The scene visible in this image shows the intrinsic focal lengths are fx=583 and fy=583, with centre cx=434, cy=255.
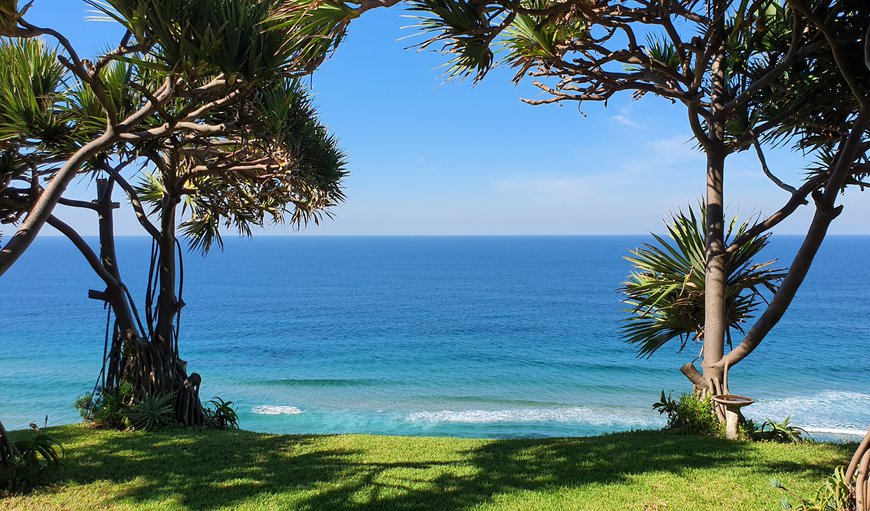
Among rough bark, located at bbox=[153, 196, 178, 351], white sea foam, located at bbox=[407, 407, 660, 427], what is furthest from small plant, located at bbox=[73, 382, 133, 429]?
white sea foam, located at bbox=[407, 407, 660, 427]

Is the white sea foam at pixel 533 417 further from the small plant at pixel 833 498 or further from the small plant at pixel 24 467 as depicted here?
the small plant at pixel 833 498

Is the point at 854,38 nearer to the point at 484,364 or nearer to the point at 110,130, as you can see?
the point at 110,130

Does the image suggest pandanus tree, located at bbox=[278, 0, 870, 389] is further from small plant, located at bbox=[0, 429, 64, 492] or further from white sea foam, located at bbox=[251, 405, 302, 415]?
white sea foam, located at bbox=[251, 405, 302, 415]

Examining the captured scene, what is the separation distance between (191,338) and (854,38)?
36.3 m

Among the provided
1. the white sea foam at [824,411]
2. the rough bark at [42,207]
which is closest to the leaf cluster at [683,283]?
the rough bark at [42,207]

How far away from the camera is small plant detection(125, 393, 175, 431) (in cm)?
780

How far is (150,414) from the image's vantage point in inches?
309

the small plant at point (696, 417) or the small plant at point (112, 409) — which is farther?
the small plant at point (112, 409)

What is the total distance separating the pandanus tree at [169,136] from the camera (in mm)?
4137

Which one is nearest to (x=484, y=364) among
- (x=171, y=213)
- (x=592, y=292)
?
(x=171, y=213)

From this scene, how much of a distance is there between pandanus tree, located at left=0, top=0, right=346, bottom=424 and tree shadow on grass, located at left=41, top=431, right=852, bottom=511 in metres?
2.10

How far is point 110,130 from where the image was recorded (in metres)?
4.97

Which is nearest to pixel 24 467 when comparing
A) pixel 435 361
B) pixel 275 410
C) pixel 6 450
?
pixel 6 450

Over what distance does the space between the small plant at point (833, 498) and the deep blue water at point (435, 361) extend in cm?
1383
